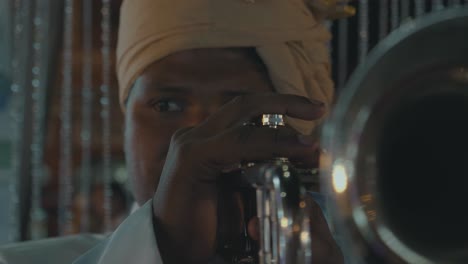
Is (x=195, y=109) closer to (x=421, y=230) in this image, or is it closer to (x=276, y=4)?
(x=276, y=4)

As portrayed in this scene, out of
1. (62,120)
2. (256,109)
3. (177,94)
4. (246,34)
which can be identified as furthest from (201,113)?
(62,120)

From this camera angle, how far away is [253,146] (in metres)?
1.15

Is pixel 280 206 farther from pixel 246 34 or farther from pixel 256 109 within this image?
pixel 246 34

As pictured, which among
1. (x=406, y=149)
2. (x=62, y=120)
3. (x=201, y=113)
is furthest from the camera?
(x=62, y=120)

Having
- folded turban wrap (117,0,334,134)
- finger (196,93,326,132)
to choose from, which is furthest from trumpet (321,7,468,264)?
folded turban wrap (117,0,334,134)

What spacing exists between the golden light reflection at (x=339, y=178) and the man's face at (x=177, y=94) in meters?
0.54

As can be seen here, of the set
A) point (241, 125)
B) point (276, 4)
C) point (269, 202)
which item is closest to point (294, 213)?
point (269, 202)

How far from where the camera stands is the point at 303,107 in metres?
1.22

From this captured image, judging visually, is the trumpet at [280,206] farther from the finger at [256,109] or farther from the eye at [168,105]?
the eye at [168,105]

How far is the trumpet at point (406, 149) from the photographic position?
1121mm

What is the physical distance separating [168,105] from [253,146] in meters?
0.53

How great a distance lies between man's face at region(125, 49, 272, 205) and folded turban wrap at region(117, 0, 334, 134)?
3 cm

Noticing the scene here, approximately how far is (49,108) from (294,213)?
254 cm

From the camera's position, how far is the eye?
1.62 m
